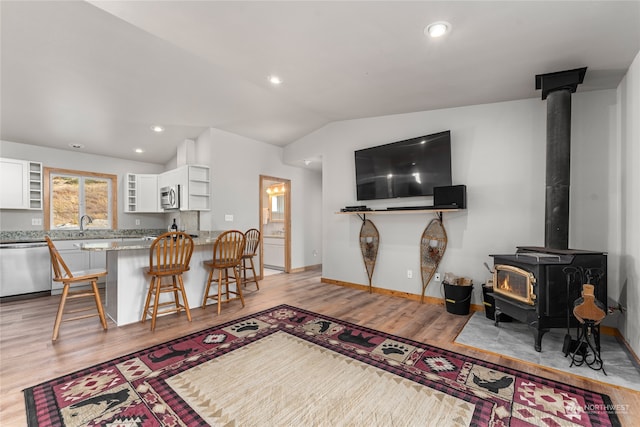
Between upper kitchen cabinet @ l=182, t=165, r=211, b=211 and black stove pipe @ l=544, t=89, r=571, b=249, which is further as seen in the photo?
upper kitchen cabinet @ l=182, t=165, r=211, b=211

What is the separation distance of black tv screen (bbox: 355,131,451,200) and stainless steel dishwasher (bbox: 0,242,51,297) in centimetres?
498

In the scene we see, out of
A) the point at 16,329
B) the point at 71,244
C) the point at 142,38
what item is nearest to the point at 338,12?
the point at 142,38

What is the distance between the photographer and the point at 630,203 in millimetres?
2453

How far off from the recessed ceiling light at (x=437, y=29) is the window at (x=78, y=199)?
606 cm

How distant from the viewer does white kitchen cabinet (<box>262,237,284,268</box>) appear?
6423mm

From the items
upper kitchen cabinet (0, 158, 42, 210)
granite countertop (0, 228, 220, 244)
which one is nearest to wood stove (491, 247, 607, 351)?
granite countertop (0, 228, 220, 244)

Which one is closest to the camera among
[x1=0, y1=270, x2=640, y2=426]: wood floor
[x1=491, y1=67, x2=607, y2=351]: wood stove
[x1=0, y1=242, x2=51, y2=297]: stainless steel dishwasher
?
[x1=0, y1=270, x2=640, y2=426]: wood floor

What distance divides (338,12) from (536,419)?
295cm

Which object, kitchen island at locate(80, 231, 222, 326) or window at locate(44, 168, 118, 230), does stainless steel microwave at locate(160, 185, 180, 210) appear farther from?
kitchen island at locate(80, 231, 222, 326)

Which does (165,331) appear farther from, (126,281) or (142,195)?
(142,195)

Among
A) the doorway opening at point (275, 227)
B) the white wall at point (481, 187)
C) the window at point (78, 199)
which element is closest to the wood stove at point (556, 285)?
the white wall at point (481, 187)

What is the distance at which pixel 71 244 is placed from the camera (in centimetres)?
462

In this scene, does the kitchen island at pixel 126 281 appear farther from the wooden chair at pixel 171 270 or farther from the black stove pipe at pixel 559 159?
the black stove pipe at pixel 559 159

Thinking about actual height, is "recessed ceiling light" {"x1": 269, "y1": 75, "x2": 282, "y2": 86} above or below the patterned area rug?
above
